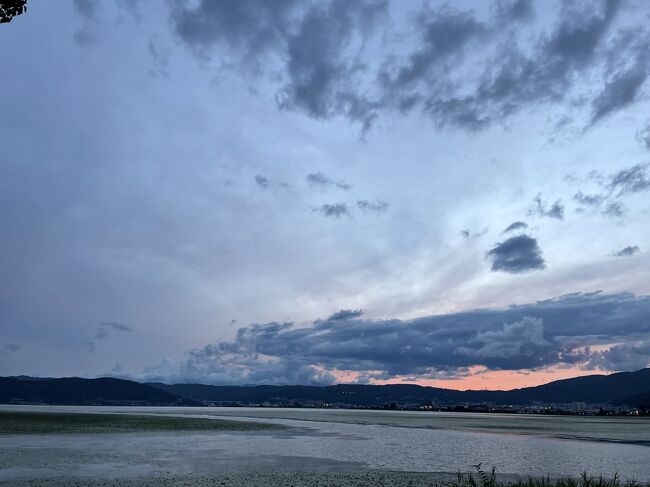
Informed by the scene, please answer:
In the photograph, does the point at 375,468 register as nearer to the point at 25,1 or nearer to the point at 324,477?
the point at 324,477

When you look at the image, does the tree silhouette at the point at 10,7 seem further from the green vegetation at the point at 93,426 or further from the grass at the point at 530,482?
the green vegetation at the point at 93,426

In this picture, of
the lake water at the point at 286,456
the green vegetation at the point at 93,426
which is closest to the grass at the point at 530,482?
the lake water at the point at 286,456

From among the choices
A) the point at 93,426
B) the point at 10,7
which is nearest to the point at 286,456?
the point at 10,7

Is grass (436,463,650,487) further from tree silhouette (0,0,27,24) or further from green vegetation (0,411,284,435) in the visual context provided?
green vegetation (0,411,284,435)

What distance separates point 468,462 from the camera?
219ft

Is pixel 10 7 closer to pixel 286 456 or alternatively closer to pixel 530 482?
pixel 530 482

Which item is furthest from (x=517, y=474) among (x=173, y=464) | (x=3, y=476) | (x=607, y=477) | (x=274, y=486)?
→ (x=3, y=476)

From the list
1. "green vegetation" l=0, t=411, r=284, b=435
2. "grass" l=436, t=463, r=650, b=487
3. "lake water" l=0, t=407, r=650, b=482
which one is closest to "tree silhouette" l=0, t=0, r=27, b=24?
"grass" l=436, t=463, r=650, b=487

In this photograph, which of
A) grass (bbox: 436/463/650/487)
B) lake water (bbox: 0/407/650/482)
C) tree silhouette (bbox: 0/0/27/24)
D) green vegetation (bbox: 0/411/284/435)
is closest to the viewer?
tree silhouette (bbox: 0/0/27/24)

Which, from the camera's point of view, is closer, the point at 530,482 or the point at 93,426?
the point at 530,482

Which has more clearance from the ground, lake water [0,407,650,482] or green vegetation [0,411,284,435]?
green vegetation [0,411,284,435]

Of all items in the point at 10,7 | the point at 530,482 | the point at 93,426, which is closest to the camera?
the point at 10,7

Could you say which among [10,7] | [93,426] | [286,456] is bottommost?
[286,456]

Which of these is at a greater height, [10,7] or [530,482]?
[10,7]
